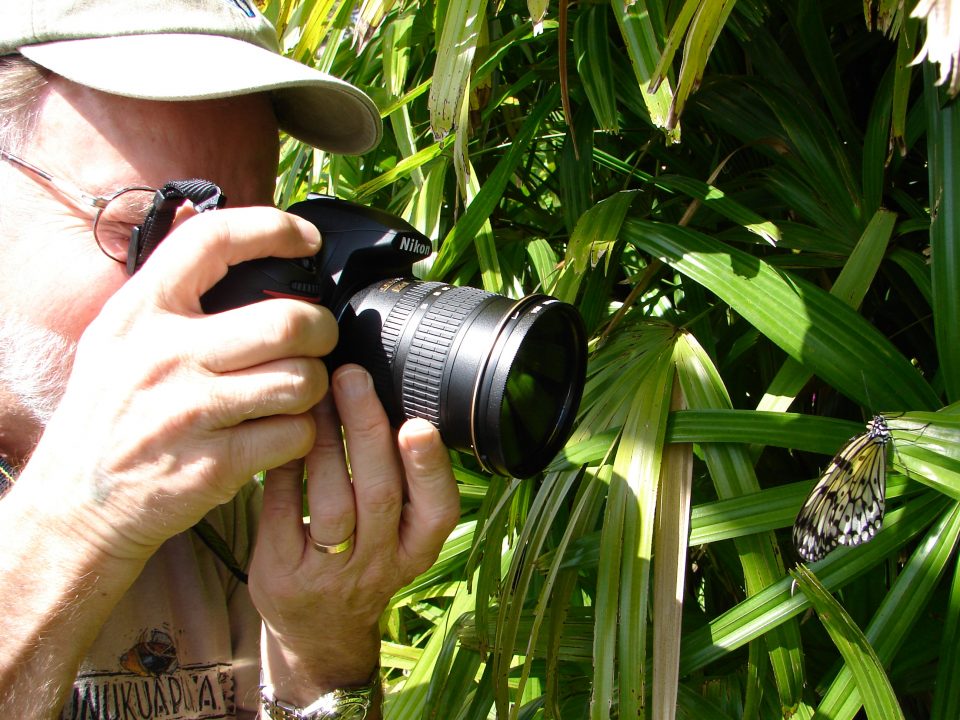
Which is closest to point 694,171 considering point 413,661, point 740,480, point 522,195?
point 522,195

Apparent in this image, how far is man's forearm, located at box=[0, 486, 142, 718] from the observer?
2.60 feet

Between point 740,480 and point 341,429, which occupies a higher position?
point 341,429

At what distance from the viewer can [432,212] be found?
1.43 m

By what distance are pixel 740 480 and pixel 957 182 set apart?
1.36ft

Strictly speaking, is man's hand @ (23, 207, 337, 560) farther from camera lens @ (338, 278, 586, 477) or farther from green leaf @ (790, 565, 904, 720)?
green leaf @ (790, 565, 904, 720)

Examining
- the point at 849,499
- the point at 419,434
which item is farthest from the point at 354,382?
the point at 849,499

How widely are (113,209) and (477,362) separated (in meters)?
0.43

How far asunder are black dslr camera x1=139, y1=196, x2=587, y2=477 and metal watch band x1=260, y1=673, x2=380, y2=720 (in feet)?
1.32

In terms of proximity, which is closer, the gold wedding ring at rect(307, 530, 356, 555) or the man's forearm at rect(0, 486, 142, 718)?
the man's forearm at rect(0, 486, 142, 718)

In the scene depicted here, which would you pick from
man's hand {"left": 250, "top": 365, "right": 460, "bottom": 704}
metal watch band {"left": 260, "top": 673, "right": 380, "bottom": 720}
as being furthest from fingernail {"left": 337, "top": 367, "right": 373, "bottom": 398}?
metal watch band {"left": 260, "top": 673, "right": 380, "bottom": 720}

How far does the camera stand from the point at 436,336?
0.84 meters

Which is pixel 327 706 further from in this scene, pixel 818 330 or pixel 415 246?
pixel 818 330

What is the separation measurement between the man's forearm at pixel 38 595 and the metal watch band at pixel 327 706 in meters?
0.30

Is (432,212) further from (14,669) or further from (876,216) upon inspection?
(14,669)
